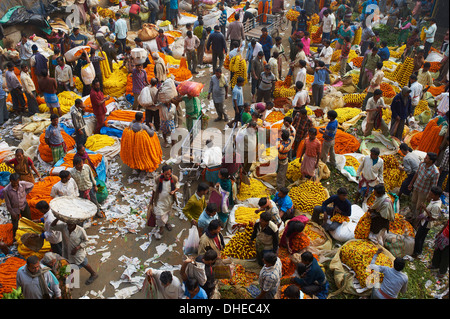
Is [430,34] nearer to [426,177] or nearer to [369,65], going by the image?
[369,65]

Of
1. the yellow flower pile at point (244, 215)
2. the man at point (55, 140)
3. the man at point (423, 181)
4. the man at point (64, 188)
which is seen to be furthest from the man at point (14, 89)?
the man at point (423, 181)

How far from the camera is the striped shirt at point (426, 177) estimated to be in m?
7.24

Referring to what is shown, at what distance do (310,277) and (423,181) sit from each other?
3.14m

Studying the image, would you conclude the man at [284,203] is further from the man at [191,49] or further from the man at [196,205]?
the man at [191,49]

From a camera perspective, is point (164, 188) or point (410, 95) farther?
point (410, 95)

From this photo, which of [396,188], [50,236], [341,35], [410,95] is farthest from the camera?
[341,35]

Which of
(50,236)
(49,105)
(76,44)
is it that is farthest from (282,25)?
(50,236)

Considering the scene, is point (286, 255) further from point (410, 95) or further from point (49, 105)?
point (49, 105)

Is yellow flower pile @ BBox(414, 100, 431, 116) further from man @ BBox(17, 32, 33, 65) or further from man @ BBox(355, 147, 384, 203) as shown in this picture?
man @ BBox(17, 32, 33, 65)

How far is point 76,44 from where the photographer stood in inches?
503

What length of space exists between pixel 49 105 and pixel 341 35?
961cm

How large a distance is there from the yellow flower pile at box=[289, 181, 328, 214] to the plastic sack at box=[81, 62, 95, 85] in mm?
6154

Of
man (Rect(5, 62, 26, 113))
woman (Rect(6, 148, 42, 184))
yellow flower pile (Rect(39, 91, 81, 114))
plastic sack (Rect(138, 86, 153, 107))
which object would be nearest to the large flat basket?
woman (Rect(6, 148, 42, 184))

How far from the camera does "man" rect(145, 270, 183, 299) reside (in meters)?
5.23
